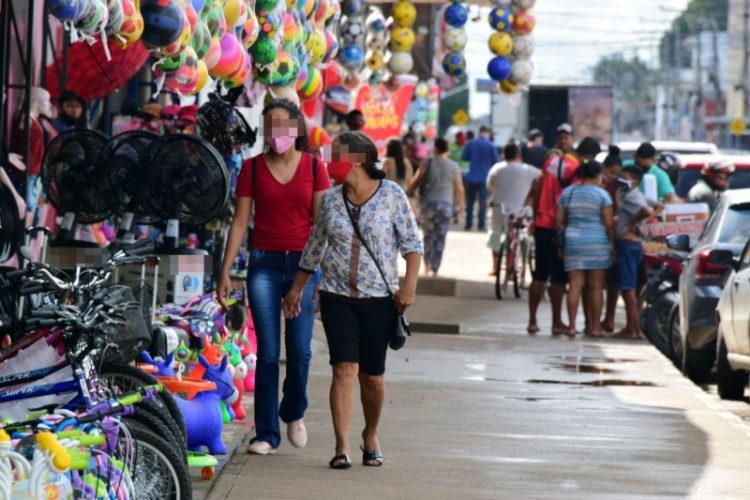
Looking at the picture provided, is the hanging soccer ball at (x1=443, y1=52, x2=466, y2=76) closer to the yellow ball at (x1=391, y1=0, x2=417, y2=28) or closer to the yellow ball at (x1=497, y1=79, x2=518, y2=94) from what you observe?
the yellow ball at (x1=497, y1=79, x2=518, y2=94)

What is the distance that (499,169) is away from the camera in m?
23.9

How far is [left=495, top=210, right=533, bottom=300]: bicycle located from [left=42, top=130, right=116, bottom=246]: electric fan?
11.3 m

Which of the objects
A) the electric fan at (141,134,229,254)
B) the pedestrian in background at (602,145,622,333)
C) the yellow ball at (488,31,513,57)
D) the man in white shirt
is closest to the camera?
the electric fan at (141,134,229,254)

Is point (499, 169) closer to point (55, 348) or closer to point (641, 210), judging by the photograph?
point (641, 210)

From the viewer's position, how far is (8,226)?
32.4 ft

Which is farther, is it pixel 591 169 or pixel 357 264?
pixel 591 169

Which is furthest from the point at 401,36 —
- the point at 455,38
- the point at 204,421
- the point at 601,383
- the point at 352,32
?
the point at 204,421

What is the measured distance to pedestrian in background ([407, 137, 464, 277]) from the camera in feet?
75.9

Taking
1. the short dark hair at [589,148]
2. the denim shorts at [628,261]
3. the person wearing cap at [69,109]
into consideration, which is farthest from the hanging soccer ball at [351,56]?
the person wearing cap at [69,109]

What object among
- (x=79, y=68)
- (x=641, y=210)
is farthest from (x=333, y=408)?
(x=641, y=210)

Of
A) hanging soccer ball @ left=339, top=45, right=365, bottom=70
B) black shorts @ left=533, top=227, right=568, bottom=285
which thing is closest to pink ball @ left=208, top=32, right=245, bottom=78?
black shorts @ left=533, top=227, right=568, bottom=285

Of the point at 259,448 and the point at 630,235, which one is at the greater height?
the point at 630,235

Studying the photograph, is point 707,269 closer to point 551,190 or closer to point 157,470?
point 551,190

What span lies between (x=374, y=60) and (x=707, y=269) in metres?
10.9
